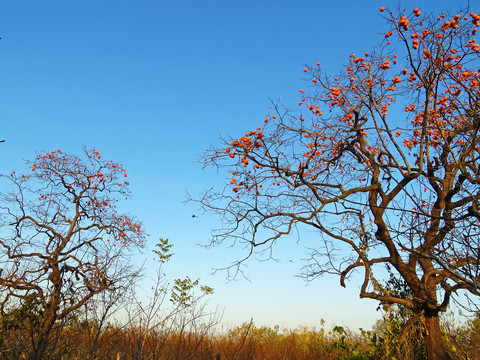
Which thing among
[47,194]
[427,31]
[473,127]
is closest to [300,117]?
[427,31]

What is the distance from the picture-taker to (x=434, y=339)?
7.20 m

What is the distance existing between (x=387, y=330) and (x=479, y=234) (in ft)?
21.0

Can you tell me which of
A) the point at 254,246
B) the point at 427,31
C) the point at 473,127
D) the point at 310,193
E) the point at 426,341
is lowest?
the point at 426,341

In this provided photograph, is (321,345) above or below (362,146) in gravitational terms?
below

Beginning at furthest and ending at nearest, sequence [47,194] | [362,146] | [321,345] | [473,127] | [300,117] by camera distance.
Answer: [47,194] → [321,345] → [362,146] → [300,117] → [473,127]

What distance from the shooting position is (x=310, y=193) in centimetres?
862

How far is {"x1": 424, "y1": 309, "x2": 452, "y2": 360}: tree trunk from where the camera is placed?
702 cm

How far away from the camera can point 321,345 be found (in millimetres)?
9969

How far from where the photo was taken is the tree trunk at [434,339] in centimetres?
702

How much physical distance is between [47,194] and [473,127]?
1559 centimetres

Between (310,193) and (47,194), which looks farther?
(47,194)

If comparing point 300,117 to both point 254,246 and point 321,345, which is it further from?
point 321,345

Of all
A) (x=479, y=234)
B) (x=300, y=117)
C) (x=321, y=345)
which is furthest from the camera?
(x=321, y=345)

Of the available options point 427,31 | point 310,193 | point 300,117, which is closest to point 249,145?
point 300,117
